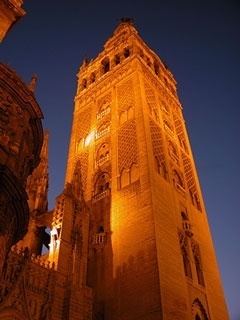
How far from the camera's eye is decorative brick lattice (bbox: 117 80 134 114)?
23375mm

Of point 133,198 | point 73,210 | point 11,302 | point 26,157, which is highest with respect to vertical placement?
point 133,198

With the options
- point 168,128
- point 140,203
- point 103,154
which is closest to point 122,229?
point 140,203

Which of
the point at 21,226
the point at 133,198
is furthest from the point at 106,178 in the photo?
the point at 21,226

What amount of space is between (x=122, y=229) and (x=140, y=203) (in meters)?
1.55

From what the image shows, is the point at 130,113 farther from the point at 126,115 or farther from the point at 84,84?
the point at 84,84

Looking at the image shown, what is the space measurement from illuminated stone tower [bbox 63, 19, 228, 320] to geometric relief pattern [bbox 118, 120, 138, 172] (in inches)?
2.9

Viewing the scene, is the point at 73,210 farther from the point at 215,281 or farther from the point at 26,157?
the point at 215,281

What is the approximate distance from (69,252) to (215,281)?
332 inches

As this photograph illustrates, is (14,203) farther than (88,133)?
No

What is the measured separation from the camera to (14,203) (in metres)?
8.12

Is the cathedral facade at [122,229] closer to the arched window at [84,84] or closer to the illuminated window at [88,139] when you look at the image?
the illuminated window at [88,139]

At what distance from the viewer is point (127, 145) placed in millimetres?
20766

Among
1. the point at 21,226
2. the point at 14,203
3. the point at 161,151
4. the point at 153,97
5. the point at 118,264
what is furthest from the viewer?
the point at 153,97

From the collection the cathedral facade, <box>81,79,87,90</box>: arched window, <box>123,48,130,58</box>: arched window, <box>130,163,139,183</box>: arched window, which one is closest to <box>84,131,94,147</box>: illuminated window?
the cathedral facade
